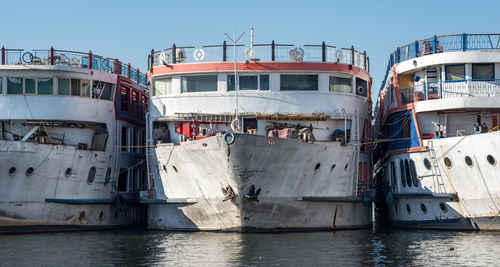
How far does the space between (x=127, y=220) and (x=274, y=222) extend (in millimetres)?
9042

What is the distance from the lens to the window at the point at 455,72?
29.9 m

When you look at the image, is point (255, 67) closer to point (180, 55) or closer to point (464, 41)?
point (180, 55)

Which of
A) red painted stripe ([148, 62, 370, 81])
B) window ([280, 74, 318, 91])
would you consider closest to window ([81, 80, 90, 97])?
red painted stripe ([148, 62, 370, 81])

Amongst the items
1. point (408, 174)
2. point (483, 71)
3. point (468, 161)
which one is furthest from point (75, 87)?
point (483, 71)

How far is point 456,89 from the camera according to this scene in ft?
96.9

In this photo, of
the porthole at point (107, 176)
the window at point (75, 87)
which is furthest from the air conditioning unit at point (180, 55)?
the porthole at point (107, 176)

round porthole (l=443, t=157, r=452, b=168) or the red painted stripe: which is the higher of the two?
the red painted stripe

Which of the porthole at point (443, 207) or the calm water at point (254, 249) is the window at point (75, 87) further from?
the porthole at point (443, 207)

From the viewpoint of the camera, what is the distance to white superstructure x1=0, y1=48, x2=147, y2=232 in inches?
1096

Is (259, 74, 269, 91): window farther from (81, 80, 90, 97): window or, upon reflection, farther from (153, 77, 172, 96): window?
(81, 80, 90, 97): window

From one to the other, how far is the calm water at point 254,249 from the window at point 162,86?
606 cm

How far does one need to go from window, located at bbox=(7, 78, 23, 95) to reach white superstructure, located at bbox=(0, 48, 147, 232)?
41 millimetres

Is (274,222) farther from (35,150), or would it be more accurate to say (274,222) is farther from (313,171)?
(35,150)

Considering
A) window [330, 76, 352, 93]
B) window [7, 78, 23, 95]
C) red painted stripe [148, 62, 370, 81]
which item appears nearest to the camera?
red painted stripe [148, 62, 370, 81]
